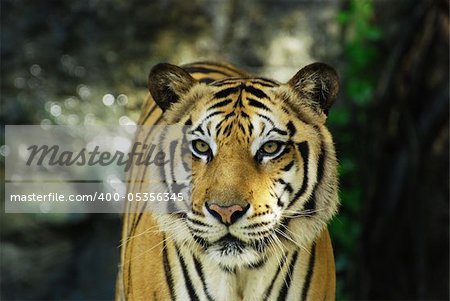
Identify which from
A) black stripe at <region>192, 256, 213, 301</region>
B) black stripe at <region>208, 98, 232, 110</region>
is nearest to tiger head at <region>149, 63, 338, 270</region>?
black stripe at <region>208, 98, 232, 110</region>

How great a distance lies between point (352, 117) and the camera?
603 centimetres

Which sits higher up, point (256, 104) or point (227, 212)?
point (256, 104)

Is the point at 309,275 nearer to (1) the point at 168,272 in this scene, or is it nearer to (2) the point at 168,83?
(1) the point at 168,272

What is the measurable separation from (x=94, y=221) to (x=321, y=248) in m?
3.52

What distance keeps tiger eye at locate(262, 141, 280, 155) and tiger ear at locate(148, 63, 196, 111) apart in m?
0.31

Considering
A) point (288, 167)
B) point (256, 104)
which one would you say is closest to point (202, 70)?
point (256, 104)

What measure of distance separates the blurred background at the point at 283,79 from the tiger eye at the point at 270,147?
3.45 m

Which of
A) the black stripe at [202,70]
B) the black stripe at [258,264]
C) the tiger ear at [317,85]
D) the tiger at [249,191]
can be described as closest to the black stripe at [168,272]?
the tiger at [249,191]

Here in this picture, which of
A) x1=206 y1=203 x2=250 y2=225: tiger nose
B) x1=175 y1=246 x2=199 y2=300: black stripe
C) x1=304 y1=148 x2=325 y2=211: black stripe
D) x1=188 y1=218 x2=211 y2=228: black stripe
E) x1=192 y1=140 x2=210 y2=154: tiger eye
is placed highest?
x1=192 y1=140 x2=210 y2=154: tiger eye

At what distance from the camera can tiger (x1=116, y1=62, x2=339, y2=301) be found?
2328 mm

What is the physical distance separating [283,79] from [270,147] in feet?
12.6

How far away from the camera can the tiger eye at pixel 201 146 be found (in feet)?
7.86

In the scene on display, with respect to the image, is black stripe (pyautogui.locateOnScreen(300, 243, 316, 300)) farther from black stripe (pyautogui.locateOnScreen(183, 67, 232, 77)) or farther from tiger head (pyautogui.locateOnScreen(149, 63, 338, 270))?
black stripe (pyautogui.locateOnScreen(183, 67, 232, 77))

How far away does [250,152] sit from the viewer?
2361 millimetres
